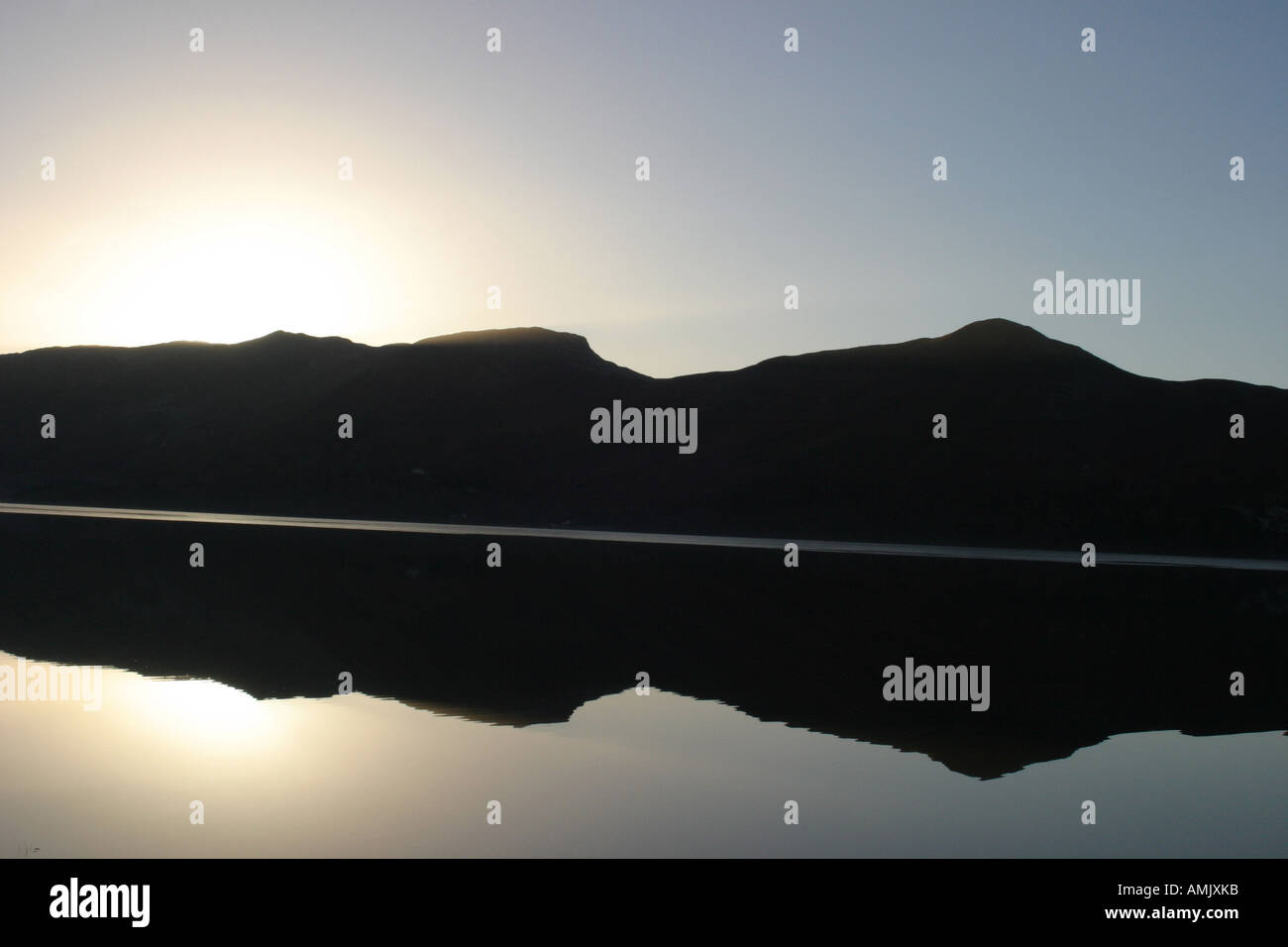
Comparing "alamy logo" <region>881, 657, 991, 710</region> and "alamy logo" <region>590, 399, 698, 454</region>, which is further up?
"alamy logo" <region>590, 399, 698, 454</region>

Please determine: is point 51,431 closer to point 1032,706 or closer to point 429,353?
point 429,353

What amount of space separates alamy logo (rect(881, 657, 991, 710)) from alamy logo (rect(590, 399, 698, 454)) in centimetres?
10172

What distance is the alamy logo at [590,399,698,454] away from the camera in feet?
404

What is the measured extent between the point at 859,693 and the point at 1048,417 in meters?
100

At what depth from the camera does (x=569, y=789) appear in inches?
409

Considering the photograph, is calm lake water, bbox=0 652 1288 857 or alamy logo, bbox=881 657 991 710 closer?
calm lake water, bbox=0 652 1288 857

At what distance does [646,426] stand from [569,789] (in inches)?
4942

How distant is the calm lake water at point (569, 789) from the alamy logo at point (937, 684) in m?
2.74

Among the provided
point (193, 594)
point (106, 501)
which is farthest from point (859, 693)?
point (106, 501)

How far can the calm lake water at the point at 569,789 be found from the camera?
8875mm
